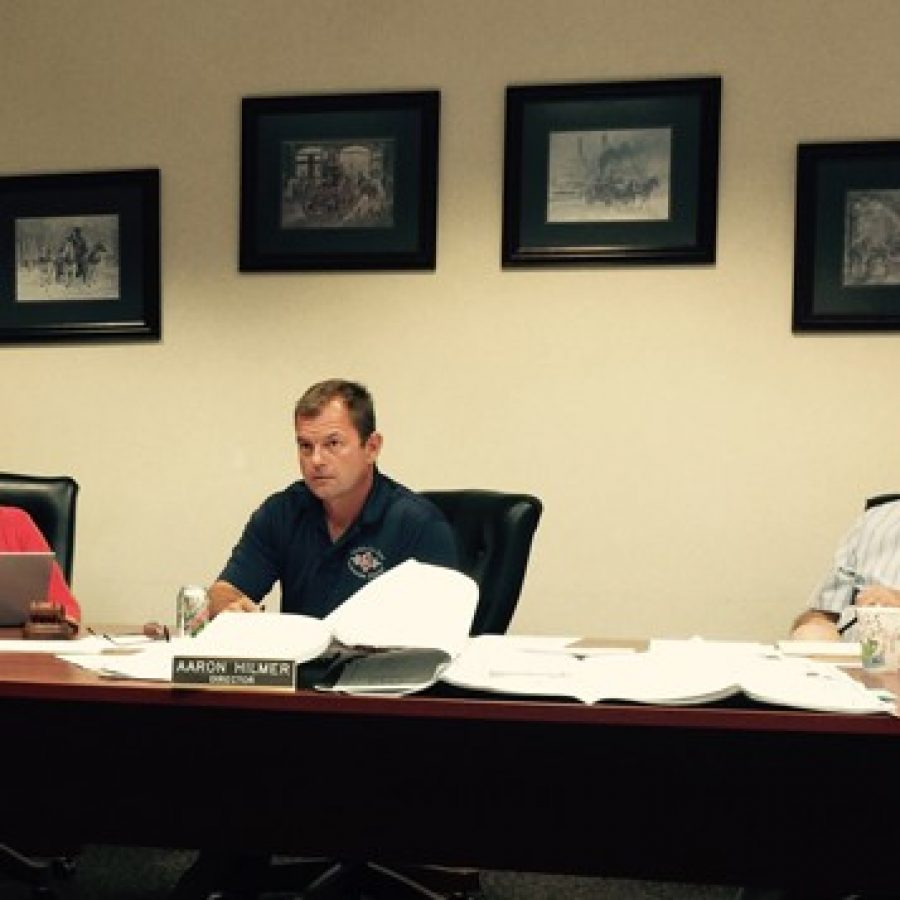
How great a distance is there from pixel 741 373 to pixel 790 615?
632mm

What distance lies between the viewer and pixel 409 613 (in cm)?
150

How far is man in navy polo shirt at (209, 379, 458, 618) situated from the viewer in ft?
8.05

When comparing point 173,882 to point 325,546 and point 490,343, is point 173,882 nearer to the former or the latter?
point 325,546

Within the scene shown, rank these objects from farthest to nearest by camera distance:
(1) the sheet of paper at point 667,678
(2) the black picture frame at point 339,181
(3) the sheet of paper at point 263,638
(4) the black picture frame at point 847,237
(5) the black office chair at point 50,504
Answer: (2) the black picture frame at point 339,181, (4) the black picture frame at point 847,237, (5) the black office chair at point 50,504, (3) the sheet of paper at point 263,638, (1) the sheet of paper at point 667,678

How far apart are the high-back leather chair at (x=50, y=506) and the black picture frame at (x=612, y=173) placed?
129 centimetres

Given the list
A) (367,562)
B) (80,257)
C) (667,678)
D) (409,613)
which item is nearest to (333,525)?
(367,562)

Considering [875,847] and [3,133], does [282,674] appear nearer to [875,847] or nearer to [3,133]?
[875,847]

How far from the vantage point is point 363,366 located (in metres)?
3.30

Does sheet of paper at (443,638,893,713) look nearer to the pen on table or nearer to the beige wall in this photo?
the pen on table

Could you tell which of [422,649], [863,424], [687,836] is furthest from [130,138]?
[687,836]

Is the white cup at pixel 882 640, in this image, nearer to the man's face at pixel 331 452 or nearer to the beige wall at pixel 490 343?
the man's face at pixel 331 452

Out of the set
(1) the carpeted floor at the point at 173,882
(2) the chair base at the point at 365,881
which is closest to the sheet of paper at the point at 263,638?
(2) the chair base at the point at 365,881

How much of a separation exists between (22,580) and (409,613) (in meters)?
0.84

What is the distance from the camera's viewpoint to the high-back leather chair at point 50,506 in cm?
278
